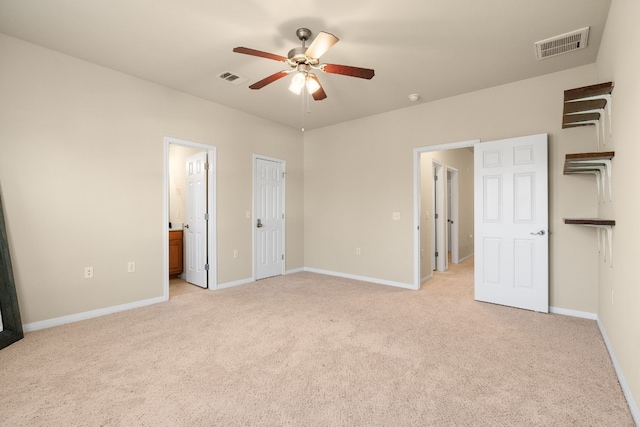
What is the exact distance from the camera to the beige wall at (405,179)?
10.7 ft

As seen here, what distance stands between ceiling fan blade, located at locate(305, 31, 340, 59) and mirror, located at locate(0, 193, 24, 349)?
303cm

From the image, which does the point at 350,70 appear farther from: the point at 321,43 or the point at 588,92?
the point at 588,92

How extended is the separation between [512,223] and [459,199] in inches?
138

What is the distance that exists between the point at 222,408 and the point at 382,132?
4.18 metres

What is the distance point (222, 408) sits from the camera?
172cm

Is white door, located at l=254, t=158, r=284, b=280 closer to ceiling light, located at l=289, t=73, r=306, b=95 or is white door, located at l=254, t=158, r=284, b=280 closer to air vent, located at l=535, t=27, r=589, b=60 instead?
ceiling light, located at l=289, t=73, r=306, b=95

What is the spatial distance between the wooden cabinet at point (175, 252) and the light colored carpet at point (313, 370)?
1.51 meters

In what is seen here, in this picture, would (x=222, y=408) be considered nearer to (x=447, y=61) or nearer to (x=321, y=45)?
(x=321, y=45)

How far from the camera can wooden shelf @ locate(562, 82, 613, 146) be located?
2.30m

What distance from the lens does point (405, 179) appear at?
4535 millimetres

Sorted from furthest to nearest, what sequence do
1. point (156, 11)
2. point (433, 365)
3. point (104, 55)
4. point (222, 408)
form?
1. point (104, 55)
2. point (156, 11)
3. point (433, 365)
4. point (222, 408)

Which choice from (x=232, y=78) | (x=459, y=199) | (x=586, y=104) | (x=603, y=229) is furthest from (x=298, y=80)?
(x=459, y=199)

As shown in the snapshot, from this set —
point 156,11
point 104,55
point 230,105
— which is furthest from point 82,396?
point 230,105

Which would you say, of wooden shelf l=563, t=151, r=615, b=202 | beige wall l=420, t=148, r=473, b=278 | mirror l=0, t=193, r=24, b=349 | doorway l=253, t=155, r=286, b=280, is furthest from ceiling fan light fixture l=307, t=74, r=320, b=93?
mirror l=0, t=193, r=24, b=349
